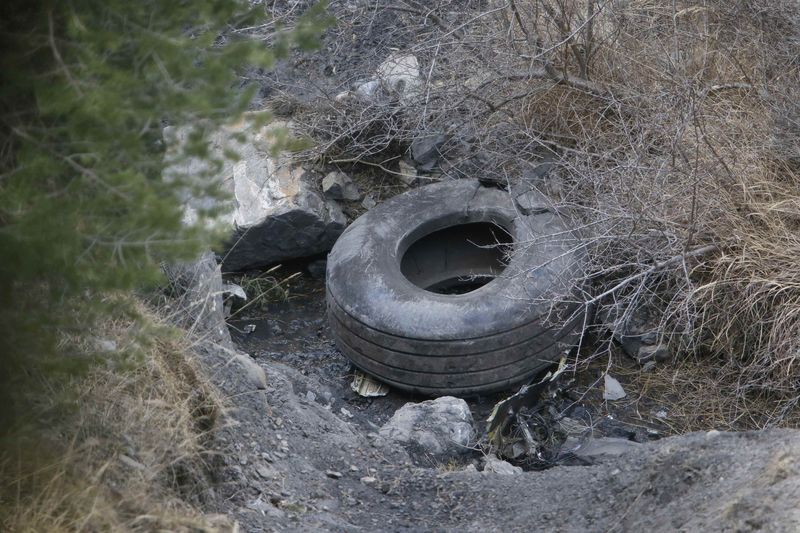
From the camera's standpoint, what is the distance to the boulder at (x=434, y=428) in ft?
13.0

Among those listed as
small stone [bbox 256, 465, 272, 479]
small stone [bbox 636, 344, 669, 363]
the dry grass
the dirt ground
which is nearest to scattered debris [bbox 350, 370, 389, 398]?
the dirt ground

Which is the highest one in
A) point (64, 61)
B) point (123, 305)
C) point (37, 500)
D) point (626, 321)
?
point (64, 61)

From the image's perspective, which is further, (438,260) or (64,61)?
(438,260)

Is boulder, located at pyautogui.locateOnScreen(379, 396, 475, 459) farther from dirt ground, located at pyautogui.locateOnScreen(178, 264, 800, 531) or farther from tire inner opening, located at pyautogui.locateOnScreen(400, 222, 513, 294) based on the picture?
tire inner opening, located at pyautogui.locateOnScreen(400, 222, 513, 294)

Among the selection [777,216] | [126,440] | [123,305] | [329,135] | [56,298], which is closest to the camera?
[56,298]

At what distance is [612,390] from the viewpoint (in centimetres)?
481

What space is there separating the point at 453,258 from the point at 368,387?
1.10 m

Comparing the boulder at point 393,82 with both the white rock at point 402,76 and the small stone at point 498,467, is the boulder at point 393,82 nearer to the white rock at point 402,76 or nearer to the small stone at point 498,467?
the white rock at point 402,76

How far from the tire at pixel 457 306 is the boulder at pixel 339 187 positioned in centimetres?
67

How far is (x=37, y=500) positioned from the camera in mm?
2254

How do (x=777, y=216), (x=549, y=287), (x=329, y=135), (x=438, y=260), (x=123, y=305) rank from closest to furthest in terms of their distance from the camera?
(x=123, y=305) → (x=777, y=216) → (x=549, y=287) → (x=438, y=260) → (x=329, y=135)

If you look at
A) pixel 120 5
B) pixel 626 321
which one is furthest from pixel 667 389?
pixel 120 5

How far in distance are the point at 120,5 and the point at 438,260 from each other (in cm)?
370

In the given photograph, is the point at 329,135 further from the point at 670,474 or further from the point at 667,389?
the point at 670,474
